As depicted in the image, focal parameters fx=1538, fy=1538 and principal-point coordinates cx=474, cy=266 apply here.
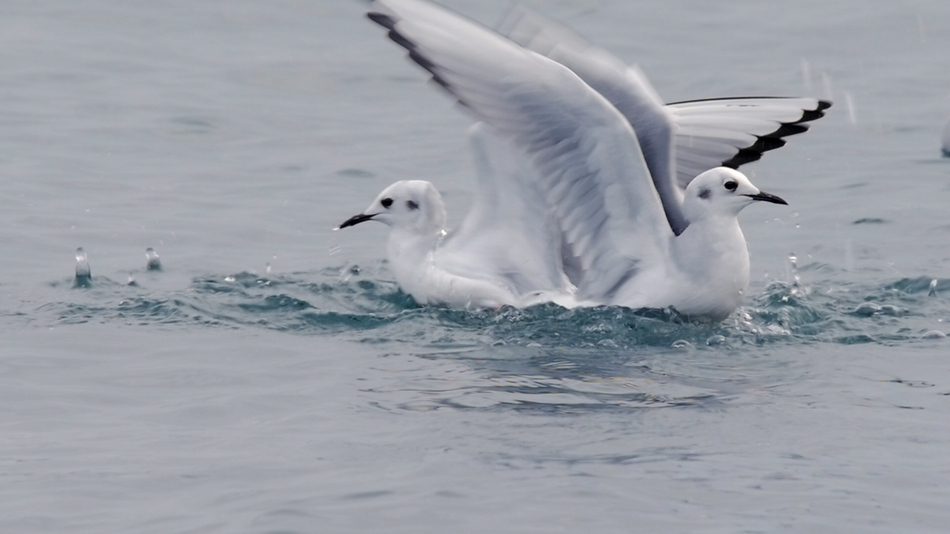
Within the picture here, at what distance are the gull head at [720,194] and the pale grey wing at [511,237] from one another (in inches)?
36.3

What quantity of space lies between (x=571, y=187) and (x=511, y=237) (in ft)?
2.28

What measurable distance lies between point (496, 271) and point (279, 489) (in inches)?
143

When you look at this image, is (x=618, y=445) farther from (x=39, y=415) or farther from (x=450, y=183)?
(x=450, y=183)

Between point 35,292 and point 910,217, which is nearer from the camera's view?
point 35,292

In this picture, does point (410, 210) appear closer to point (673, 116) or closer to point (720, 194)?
point (673, 116)

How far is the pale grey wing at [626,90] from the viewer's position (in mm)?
8734

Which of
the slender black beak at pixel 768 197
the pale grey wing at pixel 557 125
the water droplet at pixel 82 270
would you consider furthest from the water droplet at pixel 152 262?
the slender black beak at pixel 768 197

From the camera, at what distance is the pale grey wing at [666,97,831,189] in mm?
9352

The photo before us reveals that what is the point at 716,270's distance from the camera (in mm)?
8234

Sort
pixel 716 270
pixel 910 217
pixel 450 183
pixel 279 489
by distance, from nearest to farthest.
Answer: pixel 279 489 < pixel 716 270 < pixel 910 217 < pixel 450 183

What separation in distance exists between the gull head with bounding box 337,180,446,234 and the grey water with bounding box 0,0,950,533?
460 mm

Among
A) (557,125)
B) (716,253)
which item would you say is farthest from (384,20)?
(716,253)

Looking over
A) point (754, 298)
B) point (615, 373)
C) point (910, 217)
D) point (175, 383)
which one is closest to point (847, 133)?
point (910, 217)

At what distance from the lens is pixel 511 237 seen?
29.2 ft
